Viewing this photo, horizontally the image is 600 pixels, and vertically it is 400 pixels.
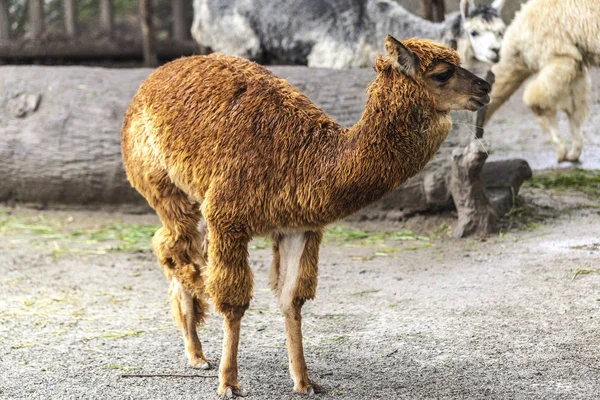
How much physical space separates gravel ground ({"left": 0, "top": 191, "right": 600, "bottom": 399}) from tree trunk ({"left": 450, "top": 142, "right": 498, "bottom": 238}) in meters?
0.14

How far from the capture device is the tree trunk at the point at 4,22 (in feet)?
44.9

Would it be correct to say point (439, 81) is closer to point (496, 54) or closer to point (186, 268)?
point (186, 268)

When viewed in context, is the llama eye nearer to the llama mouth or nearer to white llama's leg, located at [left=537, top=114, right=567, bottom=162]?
the llama mouth

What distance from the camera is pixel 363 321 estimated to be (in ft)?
15.1

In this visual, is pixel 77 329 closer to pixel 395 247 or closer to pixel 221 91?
pixel 221 91

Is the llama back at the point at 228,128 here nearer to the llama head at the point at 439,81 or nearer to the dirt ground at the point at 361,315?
the llama head at the point at 439,81

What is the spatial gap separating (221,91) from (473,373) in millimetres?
1631

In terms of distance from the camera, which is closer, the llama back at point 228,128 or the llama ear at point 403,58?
the llama ear at point 403,58

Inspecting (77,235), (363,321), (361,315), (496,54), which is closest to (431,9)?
(496,54)

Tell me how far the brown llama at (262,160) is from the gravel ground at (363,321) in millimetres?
358

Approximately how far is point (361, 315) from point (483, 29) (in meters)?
4.70

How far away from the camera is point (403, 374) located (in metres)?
3.78

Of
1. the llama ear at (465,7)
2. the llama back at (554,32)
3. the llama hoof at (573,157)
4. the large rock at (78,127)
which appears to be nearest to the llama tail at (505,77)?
the llama back at (554,32)

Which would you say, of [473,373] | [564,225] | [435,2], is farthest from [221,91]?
[435,2]
